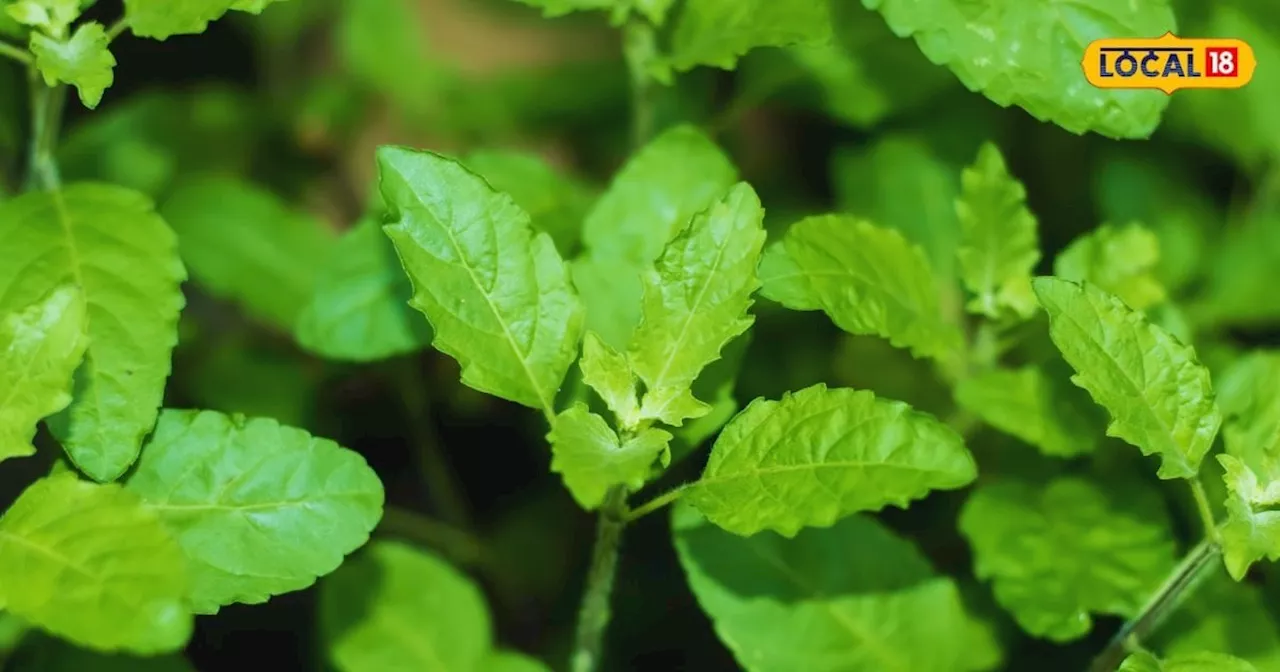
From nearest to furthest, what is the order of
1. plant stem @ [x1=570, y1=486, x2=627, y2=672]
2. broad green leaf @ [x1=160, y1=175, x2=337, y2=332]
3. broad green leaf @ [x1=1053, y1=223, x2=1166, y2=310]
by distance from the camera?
plant stem @ [x1=570, y1=486, x2=627, y2=672] < broad green leaf @ [x1=1053, y1=223, x2=1166, y2=310] < broad green leaf @ [x1=160, y1=175, x2=337, y2=332]

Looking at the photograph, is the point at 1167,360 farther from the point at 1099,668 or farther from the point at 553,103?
the point at 553,103

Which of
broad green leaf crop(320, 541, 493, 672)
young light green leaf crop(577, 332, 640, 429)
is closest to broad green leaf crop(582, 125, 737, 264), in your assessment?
young light green leaf crop(577, 332, 640, 429)

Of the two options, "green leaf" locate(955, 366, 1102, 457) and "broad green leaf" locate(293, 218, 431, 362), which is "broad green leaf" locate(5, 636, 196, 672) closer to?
"broad green leaf" locate(293, 218, 431, 362)

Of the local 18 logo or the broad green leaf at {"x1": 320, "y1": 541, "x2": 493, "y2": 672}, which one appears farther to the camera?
the broad green leaf at {"x1": 320, "y1": 541, "x2": 493, "y2": 672}

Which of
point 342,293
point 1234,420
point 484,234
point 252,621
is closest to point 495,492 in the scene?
point 252,621

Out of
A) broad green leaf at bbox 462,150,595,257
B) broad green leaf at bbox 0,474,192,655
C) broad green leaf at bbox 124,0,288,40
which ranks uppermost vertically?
broad green leaf at bbox 124,0,288,40

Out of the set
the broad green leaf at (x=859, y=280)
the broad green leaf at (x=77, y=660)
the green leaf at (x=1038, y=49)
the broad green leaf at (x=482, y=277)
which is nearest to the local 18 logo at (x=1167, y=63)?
the green leaf at (x=1038, y=49)

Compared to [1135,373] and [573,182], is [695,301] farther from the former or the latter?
[573,182]
